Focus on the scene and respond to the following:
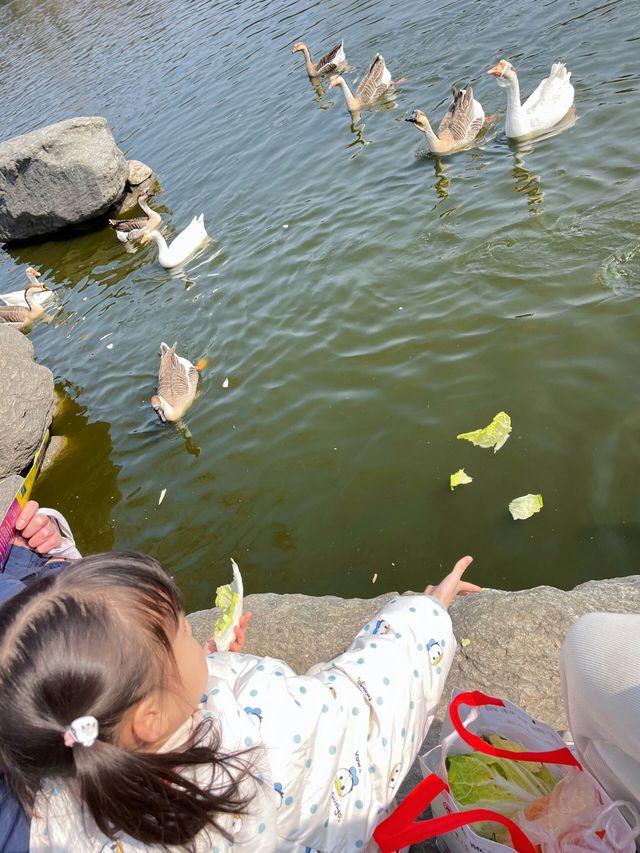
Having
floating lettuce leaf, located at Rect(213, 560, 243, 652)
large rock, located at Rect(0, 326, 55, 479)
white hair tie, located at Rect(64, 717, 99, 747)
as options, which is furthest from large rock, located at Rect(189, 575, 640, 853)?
large rock, located at Rect(0, 326, 55, 479)

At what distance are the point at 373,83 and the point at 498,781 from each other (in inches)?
423

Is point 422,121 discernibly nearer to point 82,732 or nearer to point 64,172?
point 64,172

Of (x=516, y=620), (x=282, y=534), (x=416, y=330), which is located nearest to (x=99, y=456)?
(x=282, y=534)

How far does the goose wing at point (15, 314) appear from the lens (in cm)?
1031

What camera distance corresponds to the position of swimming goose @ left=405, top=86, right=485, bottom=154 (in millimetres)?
8617

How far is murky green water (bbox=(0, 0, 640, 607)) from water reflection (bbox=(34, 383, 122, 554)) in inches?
1.1

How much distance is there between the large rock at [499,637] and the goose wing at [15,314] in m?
7.92

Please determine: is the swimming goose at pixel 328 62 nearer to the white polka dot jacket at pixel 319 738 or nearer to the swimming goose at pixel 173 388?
the swimming goose at pixel 173 388

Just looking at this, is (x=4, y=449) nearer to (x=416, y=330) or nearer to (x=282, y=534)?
(x=282, y=534)

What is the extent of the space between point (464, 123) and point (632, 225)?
3.41 meters

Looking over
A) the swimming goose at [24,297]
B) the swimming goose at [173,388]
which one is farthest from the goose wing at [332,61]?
the swimming goose at [173,388]

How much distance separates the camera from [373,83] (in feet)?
36.0

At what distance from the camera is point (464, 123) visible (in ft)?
29.0

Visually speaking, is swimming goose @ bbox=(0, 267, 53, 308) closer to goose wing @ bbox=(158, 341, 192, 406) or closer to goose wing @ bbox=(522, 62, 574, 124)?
goose wing @ bbox=(158, 341, 192, 406)
